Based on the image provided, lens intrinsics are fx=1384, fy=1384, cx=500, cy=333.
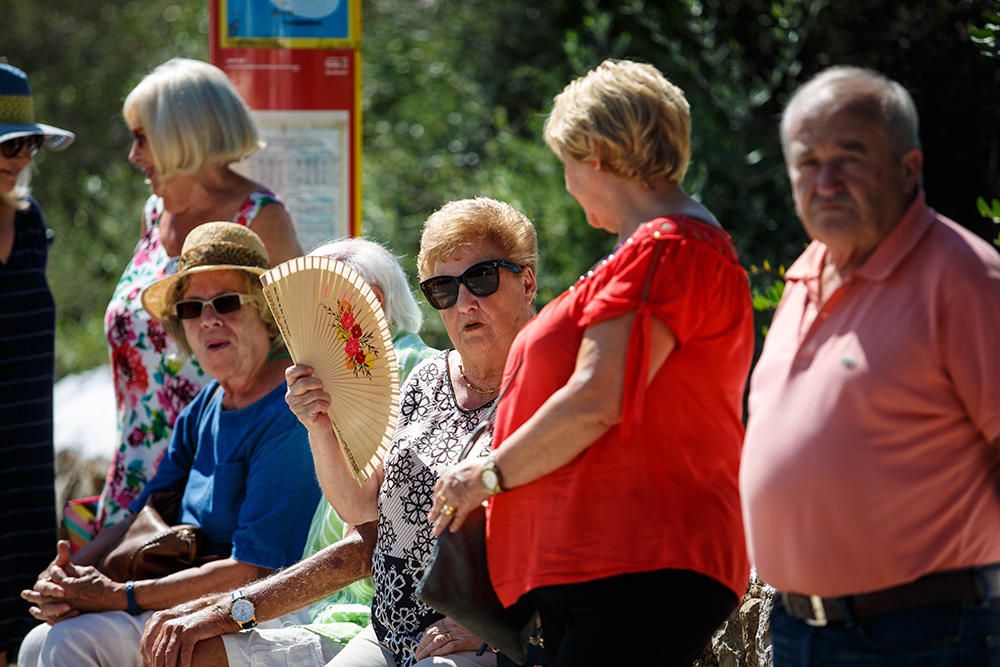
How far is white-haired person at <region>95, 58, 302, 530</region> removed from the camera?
16.6ft

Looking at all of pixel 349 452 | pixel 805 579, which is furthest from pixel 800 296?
pixel 349 452

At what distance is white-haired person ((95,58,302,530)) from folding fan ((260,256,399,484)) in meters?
1.36

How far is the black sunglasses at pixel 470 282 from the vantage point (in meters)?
3.61

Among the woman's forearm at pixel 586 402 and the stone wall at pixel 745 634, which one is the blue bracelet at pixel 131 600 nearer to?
the stone wall at pixel 745 634

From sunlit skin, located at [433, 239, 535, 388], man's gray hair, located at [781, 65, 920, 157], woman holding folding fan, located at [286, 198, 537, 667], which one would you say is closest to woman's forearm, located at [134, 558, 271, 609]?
woman holding folding fan, located at [286, 198, 537, 667]

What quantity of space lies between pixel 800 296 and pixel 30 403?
11.5 ft

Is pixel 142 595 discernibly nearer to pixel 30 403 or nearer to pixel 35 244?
pixel 30 403

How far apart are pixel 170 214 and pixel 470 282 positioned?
2.06 meters

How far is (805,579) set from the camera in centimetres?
258

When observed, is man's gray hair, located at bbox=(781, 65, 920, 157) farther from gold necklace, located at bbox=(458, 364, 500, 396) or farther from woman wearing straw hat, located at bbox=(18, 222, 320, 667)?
woman wearing straw hat, located at bbox=(18, 222, 320, 667)

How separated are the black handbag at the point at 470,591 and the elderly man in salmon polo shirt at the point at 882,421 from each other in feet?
2.10

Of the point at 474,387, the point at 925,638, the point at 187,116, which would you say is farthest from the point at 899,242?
the point at 187,116

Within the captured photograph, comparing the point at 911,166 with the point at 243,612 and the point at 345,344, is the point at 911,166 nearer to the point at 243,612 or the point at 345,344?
the point at 345,344

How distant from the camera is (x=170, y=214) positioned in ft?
17.3
